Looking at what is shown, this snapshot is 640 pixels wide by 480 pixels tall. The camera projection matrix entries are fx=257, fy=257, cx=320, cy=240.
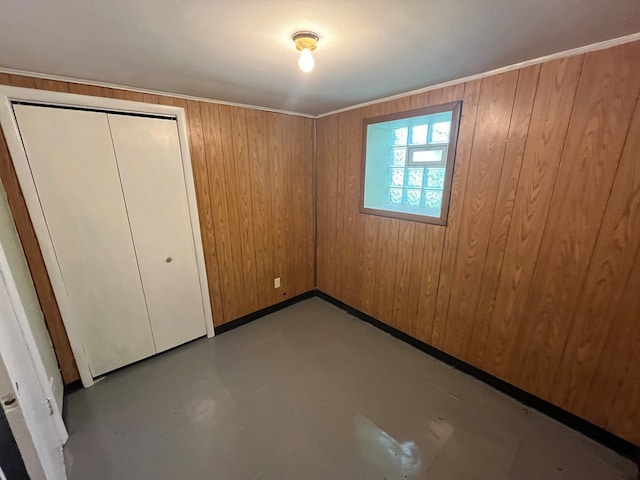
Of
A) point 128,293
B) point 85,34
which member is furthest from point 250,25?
point 128,293

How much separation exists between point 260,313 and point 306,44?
2468mm

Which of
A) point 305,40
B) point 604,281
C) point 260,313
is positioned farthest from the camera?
point 260,313

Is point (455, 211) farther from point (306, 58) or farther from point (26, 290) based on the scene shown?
point (26, 290)

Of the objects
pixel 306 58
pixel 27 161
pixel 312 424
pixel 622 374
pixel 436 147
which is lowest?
pixel 312 424

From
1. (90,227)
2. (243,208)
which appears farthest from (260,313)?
(90,227)

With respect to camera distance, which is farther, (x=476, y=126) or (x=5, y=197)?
(x=476, y=126)

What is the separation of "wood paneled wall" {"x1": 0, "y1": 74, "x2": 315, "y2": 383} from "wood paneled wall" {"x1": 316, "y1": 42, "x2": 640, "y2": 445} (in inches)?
45.0

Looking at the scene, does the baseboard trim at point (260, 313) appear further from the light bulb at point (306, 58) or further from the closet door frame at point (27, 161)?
the light bulb at point (306, 58)

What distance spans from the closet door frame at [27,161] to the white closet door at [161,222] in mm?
52

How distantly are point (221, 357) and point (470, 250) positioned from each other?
7.20ft

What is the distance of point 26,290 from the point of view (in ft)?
4.93

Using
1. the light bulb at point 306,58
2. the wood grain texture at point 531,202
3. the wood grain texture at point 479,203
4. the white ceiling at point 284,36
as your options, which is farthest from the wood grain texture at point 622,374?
the light bulb at point 306,58

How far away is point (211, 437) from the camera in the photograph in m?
1.54

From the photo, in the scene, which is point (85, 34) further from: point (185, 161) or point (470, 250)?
point (470, 250)
